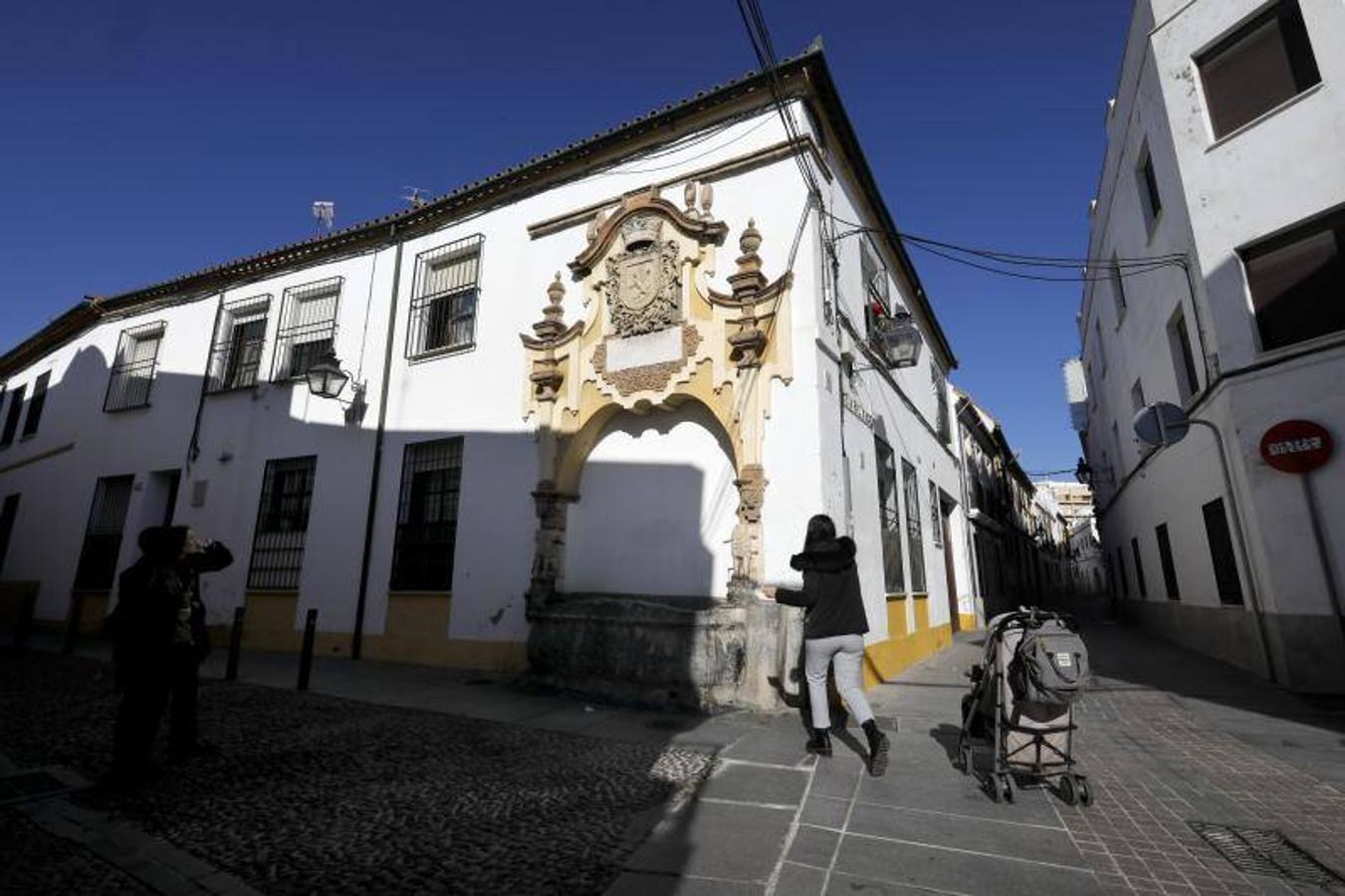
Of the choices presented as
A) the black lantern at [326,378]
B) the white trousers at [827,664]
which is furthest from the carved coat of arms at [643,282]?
the black lantern at [326,378]

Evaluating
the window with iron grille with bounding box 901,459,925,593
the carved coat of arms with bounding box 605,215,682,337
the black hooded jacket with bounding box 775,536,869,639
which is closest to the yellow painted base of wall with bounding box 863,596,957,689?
the window with iron grille with bounding box 901,459,925,593

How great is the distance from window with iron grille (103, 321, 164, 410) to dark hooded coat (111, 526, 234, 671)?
11.3 metres

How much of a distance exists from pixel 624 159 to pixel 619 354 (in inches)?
118

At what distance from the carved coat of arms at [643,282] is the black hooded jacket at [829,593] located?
3.86 m

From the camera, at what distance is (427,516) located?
9.15 m

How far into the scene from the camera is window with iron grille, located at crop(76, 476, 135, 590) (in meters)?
12.1

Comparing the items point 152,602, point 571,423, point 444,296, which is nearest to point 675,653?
point 571,423

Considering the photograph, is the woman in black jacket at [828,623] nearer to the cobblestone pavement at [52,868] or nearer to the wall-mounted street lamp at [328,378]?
the cobblestone pavement at [52,868]

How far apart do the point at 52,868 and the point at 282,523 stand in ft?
28.1

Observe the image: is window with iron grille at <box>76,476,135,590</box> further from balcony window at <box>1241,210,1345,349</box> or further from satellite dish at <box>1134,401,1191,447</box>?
balcony window at <box>1241,210,1345,349</box>

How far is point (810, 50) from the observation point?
7250 mm

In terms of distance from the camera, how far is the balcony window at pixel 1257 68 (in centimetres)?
732

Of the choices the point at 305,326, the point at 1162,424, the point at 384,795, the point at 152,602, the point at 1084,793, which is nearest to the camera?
the point at 1084,793

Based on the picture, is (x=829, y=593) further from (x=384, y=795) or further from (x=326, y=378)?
(x=326, y=378)
